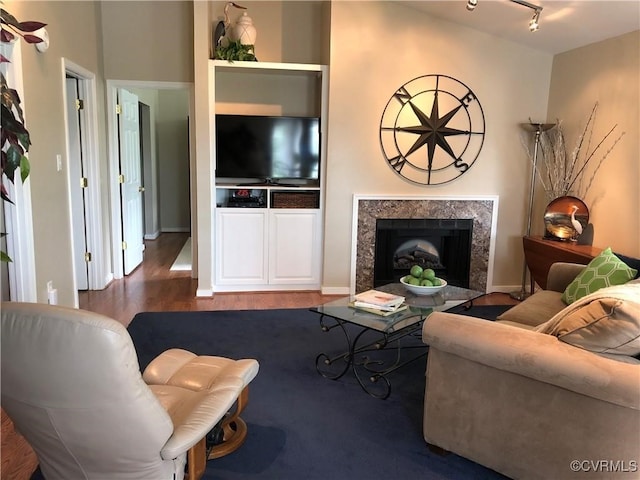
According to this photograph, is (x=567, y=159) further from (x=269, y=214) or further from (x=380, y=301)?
(x=269, y=214)

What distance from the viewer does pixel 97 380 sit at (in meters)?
1.42

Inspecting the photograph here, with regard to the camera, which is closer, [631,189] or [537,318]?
[537,318]

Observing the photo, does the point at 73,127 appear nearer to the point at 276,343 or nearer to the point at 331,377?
the point at 276,343

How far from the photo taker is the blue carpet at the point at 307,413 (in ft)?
7.15

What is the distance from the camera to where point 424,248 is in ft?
16.4

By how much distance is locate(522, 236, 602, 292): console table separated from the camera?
3.72 m

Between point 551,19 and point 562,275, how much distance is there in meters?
2.01

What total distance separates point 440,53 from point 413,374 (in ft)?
9.73

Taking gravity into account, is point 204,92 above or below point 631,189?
above

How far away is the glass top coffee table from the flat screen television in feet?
6.03

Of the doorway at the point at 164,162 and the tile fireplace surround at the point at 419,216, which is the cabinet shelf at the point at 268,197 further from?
the doorway at the point at 164,162

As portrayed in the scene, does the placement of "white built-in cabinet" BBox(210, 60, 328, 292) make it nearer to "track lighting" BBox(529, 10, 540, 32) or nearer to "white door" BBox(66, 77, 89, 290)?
"white door" BBox(66, 77, 89, 290)

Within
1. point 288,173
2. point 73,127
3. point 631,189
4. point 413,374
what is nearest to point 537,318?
point 413,374

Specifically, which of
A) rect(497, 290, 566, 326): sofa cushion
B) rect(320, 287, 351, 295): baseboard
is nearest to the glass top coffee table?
rect(497, 290, 566, 326): sofa cushion
